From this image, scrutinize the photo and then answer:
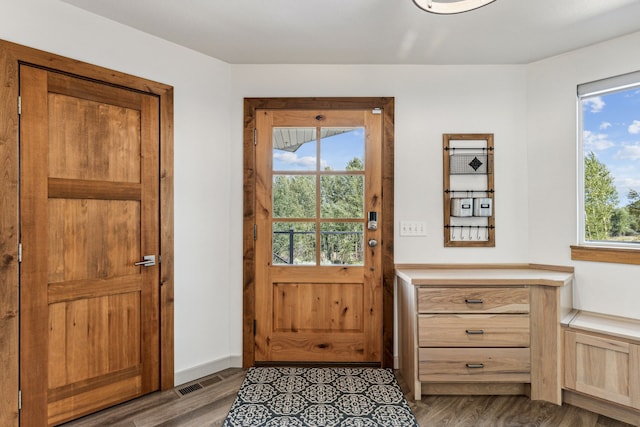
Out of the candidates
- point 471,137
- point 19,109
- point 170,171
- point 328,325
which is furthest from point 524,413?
point 19,109

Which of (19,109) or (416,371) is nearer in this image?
(19,109)

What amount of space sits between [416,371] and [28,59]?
2.95m

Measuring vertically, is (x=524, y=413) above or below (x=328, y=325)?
below

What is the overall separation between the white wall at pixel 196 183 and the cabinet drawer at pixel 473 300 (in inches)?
58.4

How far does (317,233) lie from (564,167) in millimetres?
1972

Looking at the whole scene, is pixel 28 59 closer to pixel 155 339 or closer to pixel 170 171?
pixel 170 171

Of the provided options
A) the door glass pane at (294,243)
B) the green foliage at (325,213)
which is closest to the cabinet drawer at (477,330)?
the green foliage at (325,213)

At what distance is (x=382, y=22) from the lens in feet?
6.99

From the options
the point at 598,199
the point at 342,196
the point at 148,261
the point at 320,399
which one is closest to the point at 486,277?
the point at 598,199

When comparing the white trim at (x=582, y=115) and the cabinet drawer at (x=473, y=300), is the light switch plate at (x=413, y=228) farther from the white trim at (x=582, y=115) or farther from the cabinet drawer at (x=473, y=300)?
the white trim at (x=582, y=115)

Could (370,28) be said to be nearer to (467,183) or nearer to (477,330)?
(467,183)

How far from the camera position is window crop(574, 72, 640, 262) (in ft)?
7.66

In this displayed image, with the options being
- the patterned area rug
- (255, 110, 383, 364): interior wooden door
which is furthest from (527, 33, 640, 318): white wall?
the patterned area rug

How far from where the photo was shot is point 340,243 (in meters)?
2.74
